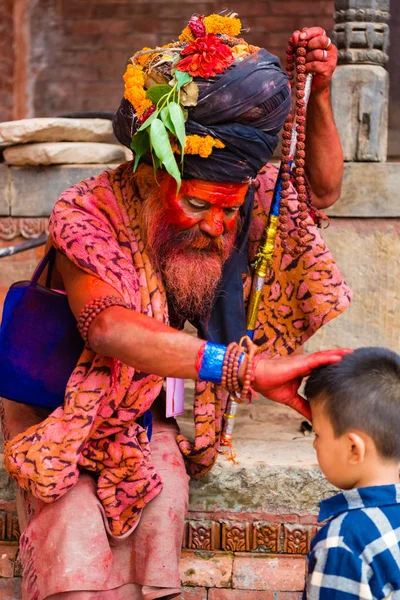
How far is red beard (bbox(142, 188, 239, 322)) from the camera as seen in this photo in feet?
10.1

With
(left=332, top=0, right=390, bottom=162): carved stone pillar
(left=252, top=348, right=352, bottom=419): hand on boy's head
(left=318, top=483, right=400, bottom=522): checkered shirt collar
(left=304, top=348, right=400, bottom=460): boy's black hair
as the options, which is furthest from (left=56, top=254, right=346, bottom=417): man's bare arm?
(left=332, top=0, right=390, bottom=162): carved stone pillar

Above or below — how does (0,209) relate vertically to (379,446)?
below

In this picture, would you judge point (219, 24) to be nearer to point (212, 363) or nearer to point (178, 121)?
point (178, 121)

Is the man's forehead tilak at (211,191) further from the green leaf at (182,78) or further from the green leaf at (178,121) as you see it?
the green leaf at (182,78)

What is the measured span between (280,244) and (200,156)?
2.01 ft

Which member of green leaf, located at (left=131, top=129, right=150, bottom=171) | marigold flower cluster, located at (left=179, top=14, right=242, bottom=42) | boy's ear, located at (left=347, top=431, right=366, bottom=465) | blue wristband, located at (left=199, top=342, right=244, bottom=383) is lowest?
boy's ear, located at (left=347, top=431, right=366, bottom=465)

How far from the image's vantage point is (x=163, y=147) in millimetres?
2889

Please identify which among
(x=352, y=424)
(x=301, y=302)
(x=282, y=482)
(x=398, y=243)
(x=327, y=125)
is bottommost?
(x=282, y=482)

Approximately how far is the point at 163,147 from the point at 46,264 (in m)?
0.65

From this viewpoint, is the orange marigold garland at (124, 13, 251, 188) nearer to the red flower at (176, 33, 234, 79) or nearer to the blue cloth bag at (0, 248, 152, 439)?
the red flower at (176, 33, 234, 79)

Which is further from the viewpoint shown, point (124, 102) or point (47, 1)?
point (47, 1)

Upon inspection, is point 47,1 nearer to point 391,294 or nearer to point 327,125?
point 391,294

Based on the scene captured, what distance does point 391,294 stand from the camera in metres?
4.82

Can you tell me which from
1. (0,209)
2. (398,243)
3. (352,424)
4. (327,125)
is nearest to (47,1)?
(0,209)
